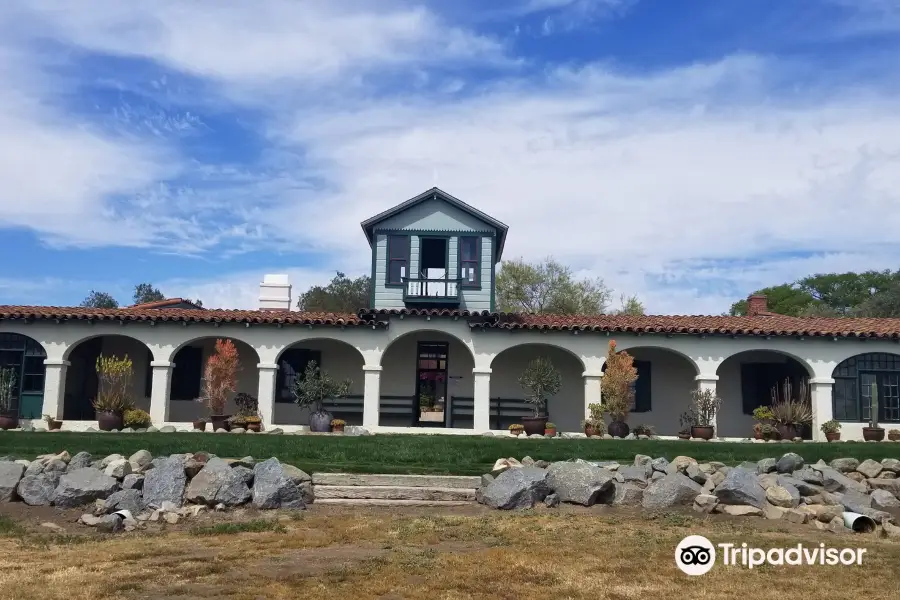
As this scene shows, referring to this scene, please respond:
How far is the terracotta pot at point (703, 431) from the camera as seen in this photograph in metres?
20.7

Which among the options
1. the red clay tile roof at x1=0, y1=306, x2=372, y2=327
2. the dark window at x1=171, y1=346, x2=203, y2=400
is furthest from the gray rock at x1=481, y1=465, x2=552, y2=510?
the dark window at x1=171, y1=346, x2=203, y2=400

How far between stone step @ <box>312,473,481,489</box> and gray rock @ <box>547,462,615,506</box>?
1.33 metres

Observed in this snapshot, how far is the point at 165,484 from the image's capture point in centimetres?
1191

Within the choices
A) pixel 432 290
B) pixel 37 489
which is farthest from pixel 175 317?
pixel 37 489

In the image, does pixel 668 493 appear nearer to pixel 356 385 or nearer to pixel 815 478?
pixel 815 478

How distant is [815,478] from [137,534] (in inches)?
410

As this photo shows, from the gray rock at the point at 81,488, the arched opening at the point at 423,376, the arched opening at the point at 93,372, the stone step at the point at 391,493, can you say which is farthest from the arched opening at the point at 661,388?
the gray rock at the point at 81,488

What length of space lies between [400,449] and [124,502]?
17.4 feet

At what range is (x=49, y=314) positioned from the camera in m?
21.7

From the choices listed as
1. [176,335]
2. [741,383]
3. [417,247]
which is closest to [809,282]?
[741,383]

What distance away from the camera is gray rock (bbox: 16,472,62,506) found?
1208 cm

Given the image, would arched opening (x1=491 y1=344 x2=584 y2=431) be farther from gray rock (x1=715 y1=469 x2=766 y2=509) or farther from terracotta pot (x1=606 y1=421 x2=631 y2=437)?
gray rock (x1=715 y1=469 x2=766 y2=509)

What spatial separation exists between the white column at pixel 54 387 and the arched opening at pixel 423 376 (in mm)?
8685

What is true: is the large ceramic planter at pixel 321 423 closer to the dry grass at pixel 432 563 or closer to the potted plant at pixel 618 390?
the potted plant at pixel 618 390
